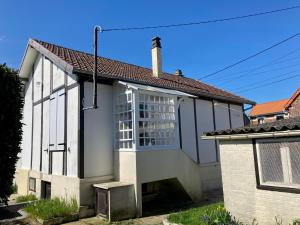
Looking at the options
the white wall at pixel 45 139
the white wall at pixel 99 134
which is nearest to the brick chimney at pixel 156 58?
the white wall at pixel 99 134

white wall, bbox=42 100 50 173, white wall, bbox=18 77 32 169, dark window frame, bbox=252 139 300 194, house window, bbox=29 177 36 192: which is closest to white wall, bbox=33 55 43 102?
white wall, bbox=18 77 32 169

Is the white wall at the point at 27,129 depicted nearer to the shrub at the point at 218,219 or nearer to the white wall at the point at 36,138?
the white wall at the point at 36,138

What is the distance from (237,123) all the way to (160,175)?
8854 mm

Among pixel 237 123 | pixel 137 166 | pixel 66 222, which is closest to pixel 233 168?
pixel 137 166

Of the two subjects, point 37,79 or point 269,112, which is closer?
point 37,79

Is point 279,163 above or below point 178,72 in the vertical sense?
below

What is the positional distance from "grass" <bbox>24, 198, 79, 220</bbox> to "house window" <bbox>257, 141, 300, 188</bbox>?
6106 mm

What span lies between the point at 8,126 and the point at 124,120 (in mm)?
3932

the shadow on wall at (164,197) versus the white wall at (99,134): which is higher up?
the white wall at (99,134)

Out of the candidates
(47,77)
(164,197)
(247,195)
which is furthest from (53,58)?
(247,195)

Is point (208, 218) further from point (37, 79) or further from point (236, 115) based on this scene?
point (236, 115)

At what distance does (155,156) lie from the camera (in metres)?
10.1

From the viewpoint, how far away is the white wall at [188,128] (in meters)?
13.2

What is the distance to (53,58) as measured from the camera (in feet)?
36.9
